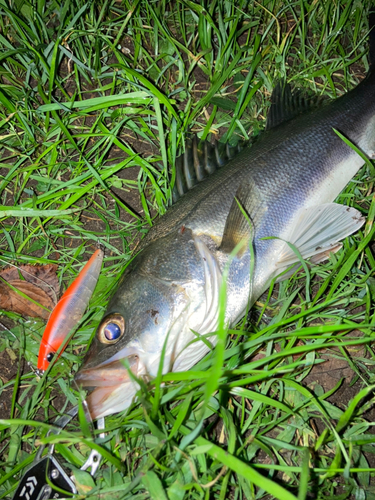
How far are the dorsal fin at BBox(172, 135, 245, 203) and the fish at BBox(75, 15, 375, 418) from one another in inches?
2.6

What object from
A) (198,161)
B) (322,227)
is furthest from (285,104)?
(322,227)

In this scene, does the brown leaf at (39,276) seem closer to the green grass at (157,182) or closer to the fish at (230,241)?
the green grass at (157,182)

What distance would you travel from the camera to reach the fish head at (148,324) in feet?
7.02

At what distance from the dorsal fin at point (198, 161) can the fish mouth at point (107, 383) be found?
1.21m

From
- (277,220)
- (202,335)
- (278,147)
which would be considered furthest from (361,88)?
(202,335)

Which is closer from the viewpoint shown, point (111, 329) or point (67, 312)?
point (111, 329)

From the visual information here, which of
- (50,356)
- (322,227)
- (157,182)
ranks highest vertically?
(157,182)

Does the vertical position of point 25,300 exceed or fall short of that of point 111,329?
it exceeds it

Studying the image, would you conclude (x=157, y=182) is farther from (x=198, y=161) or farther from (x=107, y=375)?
(x=107, y=375)

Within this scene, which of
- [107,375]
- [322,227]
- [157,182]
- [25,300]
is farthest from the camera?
[157,182]

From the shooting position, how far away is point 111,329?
2.26m

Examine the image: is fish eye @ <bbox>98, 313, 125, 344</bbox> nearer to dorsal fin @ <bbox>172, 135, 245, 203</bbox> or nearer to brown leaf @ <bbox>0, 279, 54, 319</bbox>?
brown leaf @ <bbox>0, 279, 54, 319</bbox>

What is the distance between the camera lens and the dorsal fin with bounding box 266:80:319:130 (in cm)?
299

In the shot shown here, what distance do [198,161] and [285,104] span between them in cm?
83
